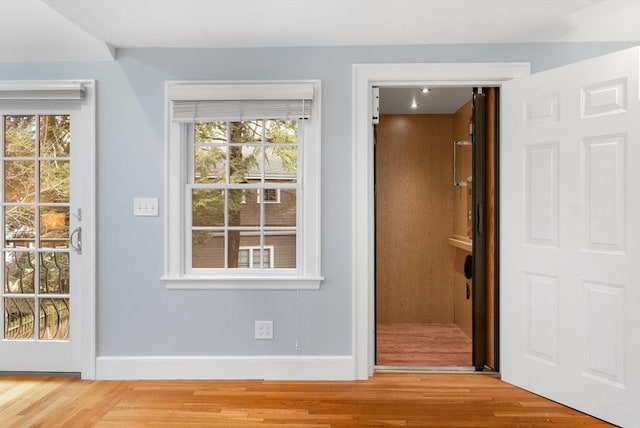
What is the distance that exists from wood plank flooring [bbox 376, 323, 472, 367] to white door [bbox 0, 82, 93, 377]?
2263 mm

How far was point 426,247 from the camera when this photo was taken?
4.79 m

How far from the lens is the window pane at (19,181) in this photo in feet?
10.5

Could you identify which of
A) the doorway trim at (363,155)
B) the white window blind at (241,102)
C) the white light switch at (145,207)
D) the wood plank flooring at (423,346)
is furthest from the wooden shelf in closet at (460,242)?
the white light switch at (145,207)

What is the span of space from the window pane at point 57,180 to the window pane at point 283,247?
1.43 meters

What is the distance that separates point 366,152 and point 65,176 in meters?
2.08

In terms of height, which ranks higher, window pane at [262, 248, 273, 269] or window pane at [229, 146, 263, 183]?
window pane at [229, 146, 263, 183]

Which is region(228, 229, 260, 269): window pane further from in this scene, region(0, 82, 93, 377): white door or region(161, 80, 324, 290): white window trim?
region(0, 82, 93, 377): white door

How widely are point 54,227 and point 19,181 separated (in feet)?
1.34

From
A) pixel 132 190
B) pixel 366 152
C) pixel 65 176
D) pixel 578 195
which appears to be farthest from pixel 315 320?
pixel 65 176

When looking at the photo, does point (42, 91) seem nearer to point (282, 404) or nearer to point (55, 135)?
point (55, 135)

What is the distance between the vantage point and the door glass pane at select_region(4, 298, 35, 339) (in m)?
3.20

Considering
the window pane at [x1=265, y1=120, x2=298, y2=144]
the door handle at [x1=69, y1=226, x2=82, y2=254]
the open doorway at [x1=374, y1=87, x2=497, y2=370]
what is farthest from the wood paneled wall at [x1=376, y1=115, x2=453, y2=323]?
the door handle at [x1=69, y1=226, x2=82, y2=254]

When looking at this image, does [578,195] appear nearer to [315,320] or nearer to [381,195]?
[315,320]

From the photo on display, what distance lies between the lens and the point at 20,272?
3.22 metres
